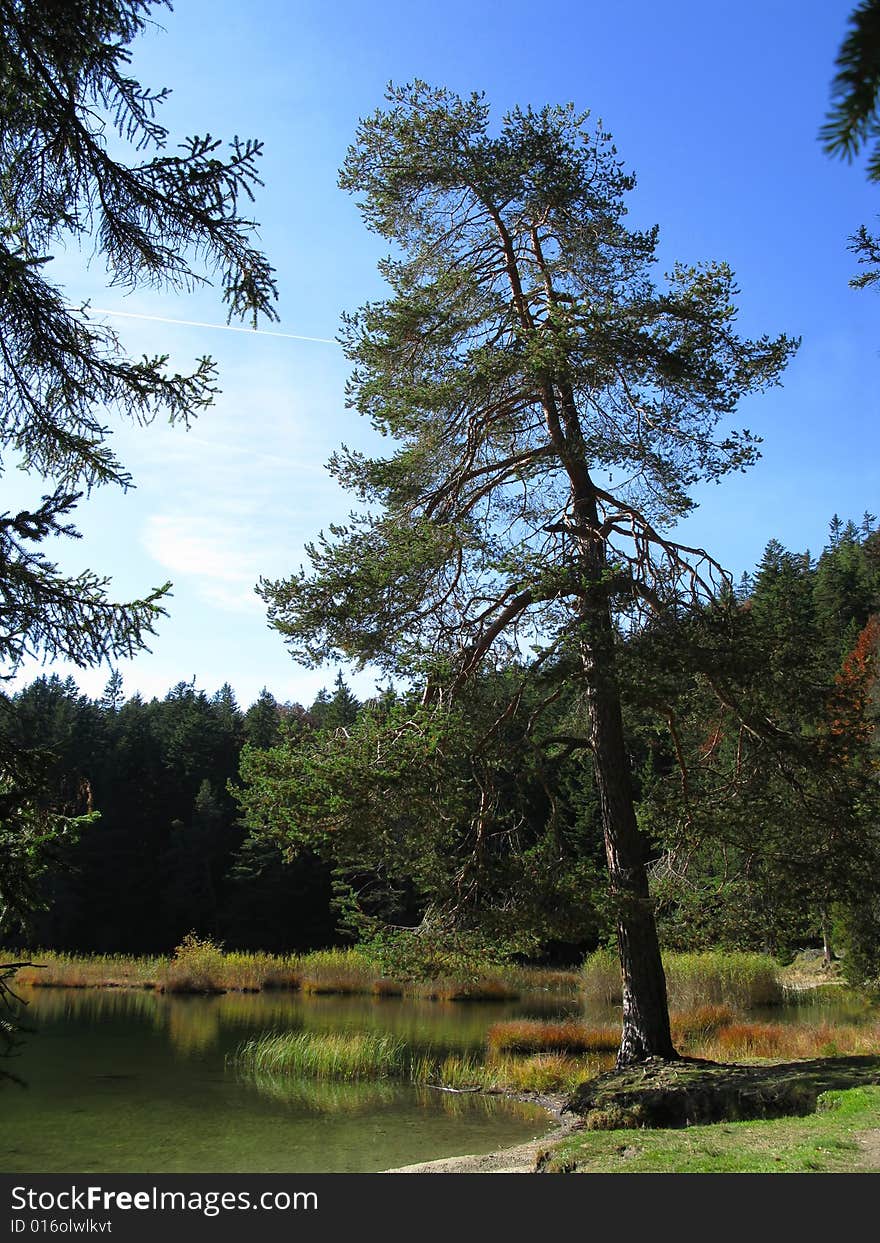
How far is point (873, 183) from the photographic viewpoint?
1591mm

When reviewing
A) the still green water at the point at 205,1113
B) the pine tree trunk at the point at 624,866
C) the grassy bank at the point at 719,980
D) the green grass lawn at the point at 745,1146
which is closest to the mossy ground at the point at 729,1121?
the green grass lawn at the point at 745,1146

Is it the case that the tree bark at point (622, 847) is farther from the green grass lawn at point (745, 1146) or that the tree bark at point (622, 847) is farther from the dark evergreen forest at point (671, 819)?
the green grass lawn at point (745, 1146)

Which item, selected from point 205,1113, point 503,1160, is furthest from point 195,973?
point 503,1160

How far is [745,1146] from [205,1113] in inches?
Answer: 253

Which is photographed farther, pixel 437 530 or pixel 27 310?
pixel 437 530

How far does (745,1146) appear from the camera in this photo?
240 inches

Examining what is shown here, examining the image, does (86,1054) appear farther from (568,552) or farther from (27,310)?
(27,310)

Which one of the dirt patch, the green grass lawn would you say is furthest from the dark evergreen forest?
the dirt patch

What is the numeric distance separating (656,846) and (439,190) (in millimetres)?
8344

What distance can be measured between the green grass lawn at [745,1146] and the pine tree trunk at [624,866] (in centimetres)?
217

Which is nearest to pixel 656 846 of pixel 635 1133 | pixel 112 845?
pixel 635 1133

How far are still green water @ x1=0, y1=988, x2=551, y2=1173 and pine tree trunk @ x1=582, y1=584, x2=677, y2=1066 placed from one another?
1.49 metres

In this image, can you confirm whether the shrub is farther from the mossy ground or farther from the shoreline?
the mossy ground

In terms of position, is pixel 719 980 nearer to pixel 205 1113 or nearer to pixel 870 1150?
pixel 205 1113
